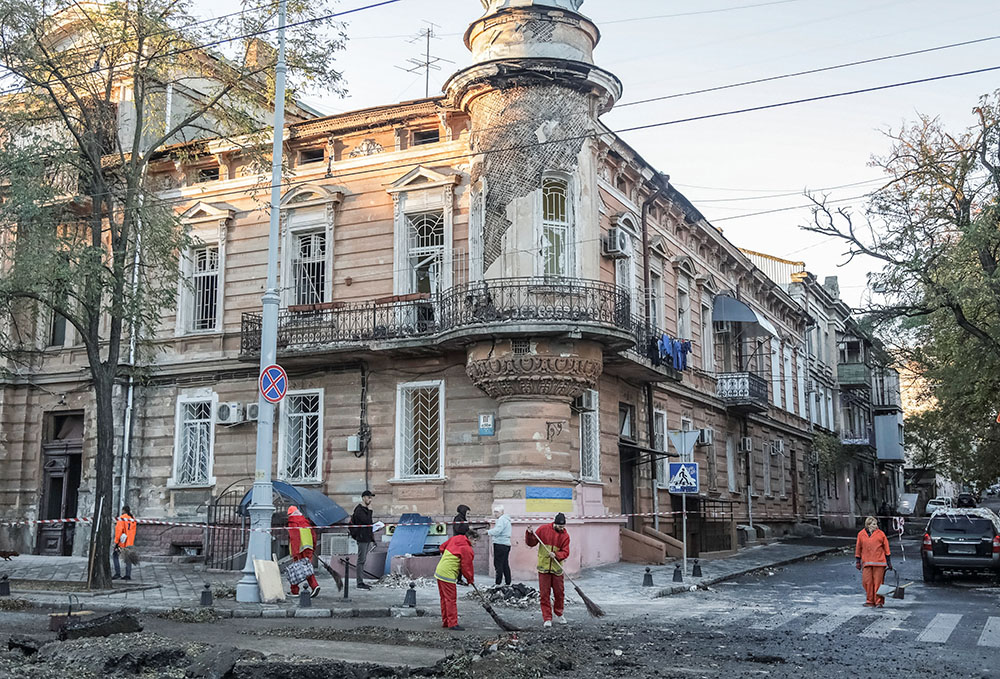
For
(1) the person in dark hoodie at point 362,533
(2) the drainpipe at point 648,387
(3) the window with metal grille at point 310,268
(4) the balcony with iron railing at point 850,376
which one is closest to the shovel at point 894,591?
(2) the drainpipe at point 648,387

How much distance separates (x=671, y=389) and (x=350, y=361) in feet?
33.1

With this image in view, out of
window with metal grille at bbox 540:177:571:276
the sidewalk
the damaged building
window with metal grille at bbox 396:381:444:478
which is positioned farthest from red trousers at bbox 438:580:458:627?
window with metal grille at bbox 540:177:571:276

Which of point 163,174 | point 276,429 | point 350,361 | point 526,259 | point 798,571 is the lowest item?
point 798,571

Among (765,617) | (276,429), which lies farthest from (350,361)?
(765,617)

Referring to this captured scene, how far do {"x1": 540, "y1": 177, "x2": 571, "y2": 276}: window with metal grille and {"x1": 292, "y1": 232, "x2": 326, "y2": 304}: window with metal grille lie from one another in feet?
19.1

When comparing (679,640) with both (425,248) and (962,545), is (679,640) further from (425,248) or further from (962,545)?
(425,248)

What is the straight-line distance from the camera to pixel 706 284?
32.0m

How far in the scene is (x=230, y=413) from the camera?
23516mm

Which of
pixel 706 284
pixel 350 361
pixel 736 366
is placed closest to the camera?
pixel 350 361

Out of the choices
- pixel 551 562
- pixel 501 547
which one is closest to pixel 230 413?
pixel 501 547

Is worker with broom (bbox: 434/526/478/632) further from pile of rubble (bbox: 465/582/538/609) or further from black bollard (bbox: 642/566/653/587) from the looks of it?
black bollard (bbox: 642/566/653/587)

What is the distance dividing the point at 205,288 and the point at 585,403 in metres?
10.5

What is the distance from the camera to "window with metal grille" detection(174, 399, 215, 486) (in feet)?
79.9

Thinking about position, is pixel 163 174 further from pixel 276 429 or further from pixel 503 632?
pixel 503 632
